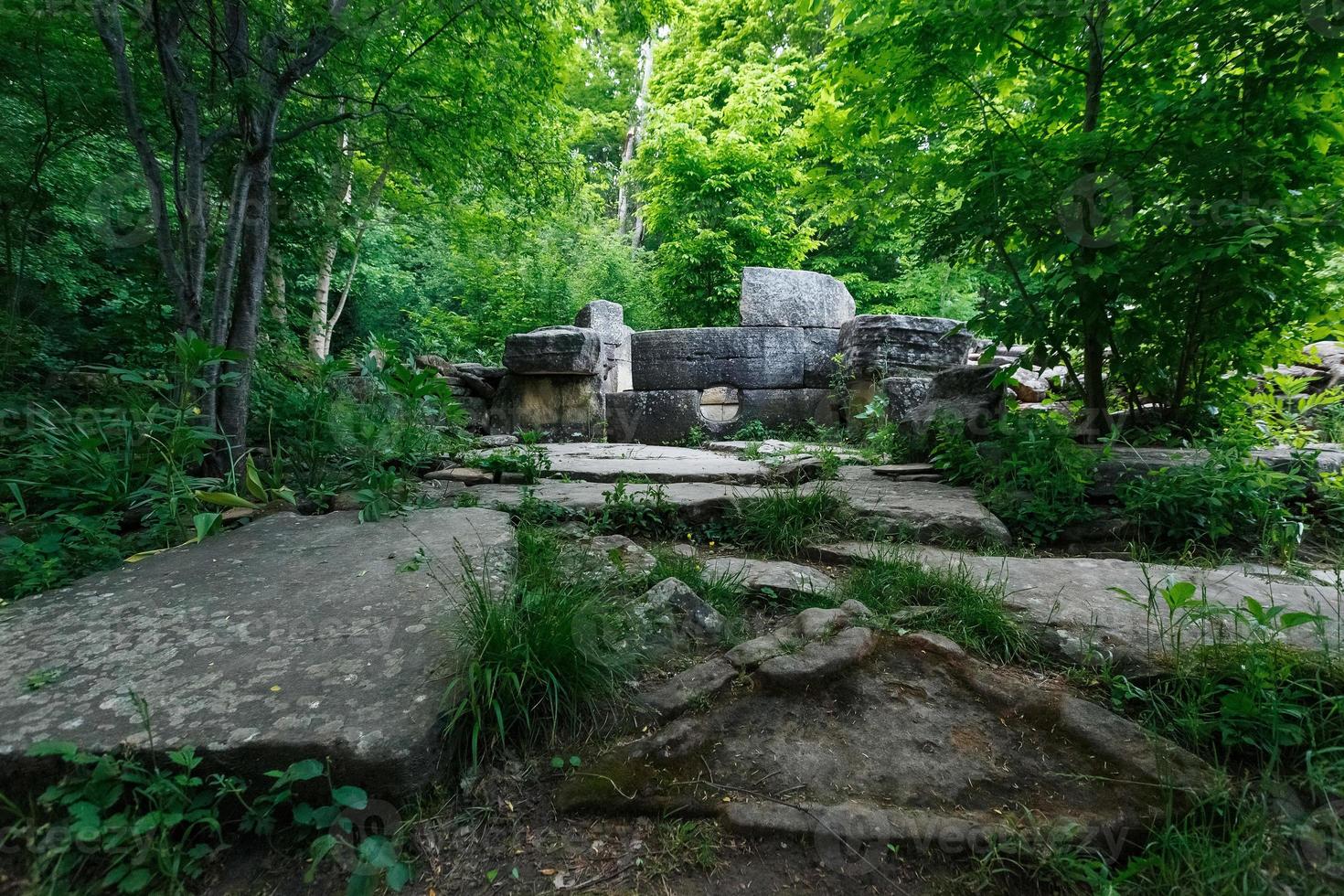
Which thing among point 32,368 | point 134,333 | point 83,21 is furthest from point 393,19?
point 32,368

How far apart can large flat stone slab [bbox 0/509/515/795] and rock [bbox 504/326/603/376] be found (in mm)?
4124

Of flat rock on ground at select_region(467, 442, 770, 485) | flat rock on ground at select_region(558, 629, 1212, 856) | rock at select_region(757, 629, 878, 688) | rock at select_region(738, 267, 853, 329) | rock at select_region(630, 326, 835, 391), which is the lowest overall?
flat rock on ground at select_region(558, 629, 1212, 856)

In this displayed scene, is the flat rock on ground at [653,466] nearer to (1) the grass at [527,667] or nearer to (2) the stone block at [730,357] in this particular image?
(1) the grass at [527,667]

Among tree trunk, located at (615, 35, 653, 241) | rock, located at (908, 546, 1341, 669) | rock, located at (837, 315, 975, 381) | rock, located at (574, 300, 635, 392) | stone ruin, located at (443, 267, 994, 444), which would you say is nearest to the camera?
rock, located at (908, 546, 1341, 669)

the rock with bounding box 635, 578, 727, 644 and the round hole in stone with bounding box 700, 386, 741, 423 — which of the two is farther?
the round hole in stone with bounding box 700, 386, 741, 423

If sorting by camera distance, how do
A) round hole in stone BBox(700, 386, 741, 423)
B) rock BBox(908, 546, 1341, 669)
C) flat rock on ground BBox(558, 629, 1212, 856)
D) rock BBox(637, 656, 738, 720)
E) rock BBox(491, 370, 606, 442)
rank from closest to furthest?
flat rock on ground BBox(558, 629, 1212, 856) < rock BBox(637, 656, 738, 720) < rock BBox(908, 546, 1341, 669) < rock BBox(491, 370, 606, 442) < round hole in stone BBox(700, 386, 741, 423)

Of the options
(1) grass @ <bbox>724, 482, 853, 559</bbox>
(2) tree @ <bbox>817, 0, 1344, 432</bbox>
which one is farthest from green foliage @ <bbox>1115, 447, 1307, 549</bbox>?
(1) grass @ <bbox>724, 482, 853, 559</bbox>

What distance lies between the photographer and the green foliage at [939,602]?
1.69m

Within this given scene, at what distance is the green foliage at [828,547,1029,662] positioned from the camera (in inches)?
66.5

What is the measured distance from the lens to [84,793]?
40.3 inches

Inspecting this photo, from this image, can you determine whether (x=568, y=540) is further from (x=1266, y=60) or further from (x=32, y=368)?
(x=32, y=368)

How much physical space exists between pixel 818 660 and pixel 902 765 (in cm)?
32

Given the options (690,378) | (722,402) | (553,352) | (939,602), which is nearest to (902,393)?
(722,402)

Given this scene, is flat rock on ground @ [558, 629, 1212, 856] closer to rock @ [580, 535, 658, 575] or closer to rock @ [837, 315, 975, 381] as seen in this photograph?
rock @ [580, 535, 658, 575]
